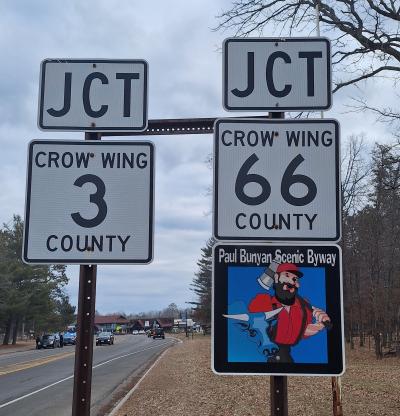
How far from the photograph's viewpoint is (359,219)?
35.6 meters

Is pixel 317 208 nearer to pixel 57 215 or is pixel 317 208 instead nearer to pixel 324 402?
pixel 57 215

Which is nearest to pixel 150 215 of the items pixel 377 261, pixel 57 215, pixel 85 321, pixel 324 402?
pixel 57 215

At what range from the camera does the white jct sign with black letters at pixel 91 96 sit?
3463 millimetres

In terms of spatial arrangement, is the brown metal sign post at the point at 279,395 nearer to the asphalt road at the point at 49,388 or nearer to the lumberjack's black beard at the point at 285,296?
the lumberjack's black beard at the point at 285,296

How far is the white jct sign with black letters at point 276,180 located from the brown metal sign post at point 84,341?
35.2 inches

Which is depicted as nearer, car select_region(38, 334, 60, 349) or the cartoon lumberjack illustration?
the cartoon lumberjack illustration

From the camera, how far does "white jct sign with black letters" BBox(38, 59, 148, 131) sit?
3463 mm

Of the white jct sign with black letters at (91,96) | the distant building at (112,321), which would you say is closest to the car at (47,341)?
the white jct sign with black letters at (91,96)

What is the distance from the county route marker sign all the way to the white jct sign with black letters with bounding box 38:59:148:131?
3.82 ft

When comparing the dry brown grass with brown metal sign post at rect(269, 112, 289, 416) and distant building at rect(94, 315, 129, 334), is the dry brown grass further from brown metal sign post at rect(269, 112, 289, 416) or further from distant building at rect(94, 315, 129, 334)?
distant building at rect(94, 315, 129, 334)

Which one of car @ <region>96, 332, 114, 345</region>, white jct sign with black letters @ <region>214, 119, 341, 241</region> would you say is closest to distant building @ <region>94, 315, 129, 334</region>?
car @ <region>96, 332, 114, 345</region>

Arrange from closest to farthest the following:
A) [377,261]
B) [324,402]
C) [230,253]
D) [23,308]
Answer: [230,253] → [324,402] → [377,261] → [23,308]

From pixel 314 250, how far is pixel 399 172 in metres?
12.4

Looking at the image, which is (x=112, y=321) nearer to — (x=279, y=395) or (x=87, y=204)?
(x=87, y=204)
